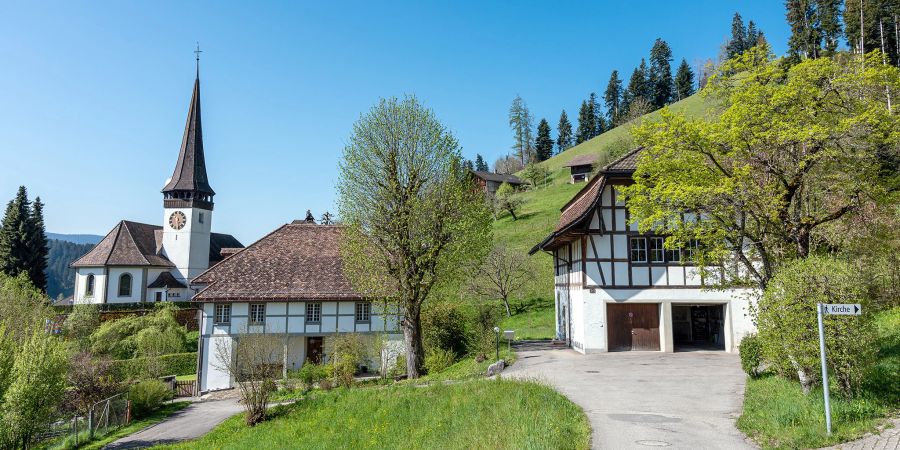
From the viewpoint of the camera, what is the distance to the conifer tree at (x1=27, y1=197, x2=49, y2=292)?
53594 mm

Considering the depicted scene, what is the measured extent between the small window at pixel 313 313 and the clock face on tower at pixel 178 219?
116 ft

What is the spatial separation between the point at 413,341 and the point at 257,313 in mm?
11742

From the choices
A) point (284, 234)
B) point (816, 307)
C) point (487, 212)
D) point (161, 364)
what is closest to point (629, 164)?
point (487, 212)

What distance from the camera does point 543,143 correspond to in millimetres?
120938

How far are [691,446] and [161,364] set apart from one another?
→ 2967 centimetres

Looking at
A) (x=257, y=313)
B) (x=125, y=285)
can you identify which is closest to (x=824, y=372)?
(x=257, y=313)

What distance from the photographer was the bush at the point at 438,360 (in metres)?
23.8

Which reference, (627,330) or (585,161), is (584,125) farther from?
(627,330)

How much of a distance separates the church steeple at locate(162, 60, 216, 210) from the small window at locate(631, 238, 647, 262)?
50789 mm

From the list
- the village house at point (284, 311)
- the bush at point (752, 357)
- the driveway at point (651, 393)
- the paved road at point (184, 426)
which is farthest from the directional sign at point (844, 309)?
the village house at point (284, 311)

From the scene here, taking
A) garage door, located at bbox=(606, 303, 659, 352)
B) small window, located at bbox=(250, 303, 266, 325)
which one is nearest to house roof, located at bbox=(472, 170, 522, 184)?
small window, located at bbox=(250, 303, 266, 325)

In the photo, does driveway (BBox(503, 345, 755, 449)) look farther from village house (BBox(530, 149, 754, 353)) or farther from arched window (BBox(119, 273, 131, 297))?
arched window (BBox(119, 273, 131, 297))

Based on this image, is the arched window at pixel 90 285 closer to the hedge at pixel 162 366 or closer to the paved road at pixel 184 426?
the hedge at pixel 162 366

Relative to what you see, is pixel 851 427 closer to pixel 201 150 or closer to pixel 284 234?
pixel 284 234
